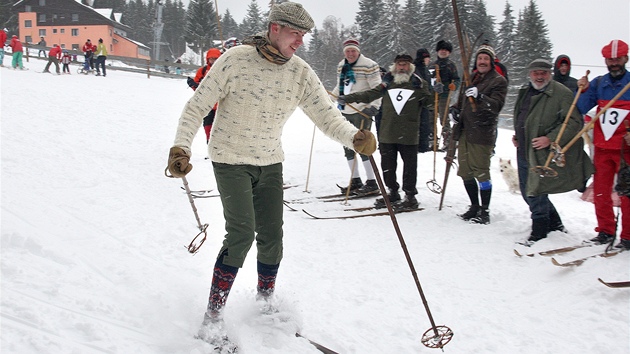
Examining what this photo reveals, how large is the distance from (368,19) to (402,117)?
4530 cm

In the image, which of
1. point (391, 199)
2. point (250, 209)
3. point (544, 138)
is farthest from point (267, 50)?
point (391, 199)

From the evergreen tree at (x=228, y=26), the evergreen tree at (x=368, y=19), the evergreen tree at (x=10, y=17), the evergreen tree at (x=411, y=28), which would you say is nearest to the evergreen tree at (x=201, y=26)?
the evergreen tree at (x=368, y=19)

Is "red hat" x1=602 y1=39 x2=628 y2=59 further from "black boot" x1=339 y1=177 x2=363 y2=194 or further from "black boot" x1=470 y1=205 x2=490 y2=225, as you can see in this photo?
"black boot" x1=339 y1=177 x2=363 y2=194

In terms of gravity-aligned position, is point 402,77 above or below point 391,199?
above

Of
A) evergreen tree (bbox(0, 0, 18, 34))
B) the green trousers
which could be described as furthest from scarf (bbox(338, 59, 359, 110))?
evergreen tree (bbox(0, 0, 18, 34))

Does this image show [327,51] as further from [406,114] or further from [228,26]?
[406,114]

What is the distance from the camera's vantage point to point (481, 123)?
5410 mm

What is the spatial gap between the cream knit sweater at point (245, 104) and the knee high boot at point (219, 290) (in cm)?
63

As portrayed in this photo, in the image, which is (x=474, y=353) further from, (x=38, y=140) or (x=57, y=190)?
(x=38, y=140)

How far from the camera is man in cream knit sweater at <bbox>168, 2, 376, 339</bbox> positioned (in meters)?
2.68

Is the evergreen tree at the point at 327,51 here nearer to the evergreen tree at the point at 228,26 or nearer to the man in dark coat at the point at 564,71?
the evergreen tree at the point at 228,26

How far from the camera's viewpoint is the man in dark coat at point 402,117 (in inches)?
237

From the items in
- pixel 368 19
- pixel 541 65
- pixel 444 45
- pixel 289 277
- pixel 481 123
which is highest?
pixel 368 19

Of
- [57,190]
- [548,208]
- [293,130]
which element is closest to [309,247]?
[548,208]
